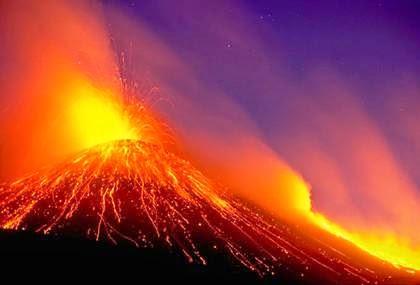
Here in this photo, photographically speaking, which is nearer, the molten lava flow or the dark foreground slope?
the dark foreground slope

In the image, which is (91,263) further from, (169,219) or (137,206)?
(137,206)

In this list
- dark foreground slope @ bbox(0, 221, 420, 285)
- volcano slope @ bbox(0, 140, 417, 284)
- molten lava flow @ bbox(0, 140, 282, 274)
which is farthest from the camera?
molten lava flow @ bbox(0, 140, 282, 274)

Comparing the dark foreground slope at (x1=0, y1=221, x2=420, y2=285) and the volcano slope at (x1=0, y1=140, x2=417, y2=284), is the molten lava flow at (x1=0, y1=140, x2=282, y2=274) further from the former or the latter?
the dark foreground slope at (x1=0, y1=221, x2=420, y2=285)

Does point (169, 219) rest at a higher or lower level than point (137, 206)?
higher

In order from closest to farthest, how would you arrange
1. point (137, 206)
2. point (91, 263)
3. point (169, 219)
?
point (91, 263)
point (169, 219)
point (137, 206)

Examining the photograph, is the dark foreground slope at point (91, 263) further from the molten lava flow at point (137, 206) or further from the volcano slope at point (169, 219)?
the molten lava flow at point (137, 206)

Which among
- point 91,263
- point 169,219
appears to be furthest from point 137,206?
point 91,263

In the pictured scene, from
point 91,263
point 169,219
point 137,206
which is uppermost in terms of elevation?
point 169,219

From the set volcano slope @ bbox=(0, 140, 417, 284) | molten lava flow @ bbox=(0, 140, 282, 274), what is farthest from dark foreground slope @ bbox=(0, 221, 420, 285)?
molten lava flow @ bbox=(0, 140, 282, 274)

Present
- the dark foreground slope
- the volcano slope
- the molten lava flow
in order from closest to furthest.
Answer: the dark foreground slope, the volcano slope, the molten lava flow
